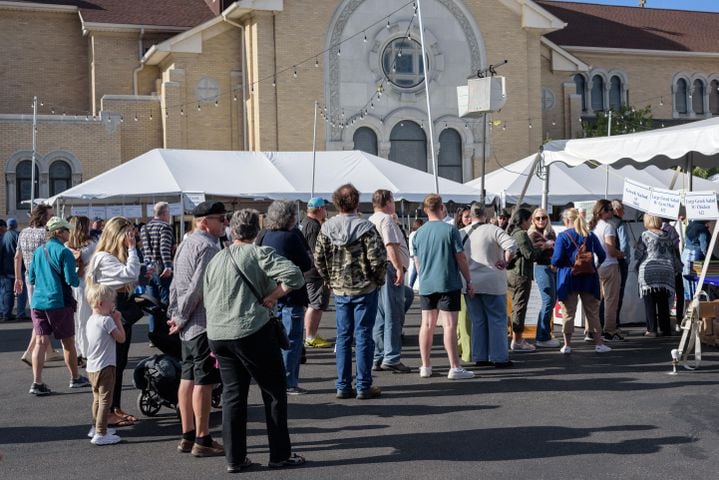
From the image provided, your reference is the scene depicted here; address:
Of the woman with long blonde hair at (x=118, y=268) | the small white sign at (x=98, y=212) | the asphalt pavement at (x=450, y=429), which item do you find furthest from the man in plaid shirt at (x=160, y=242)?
the small white sign at (x=98, y=212)

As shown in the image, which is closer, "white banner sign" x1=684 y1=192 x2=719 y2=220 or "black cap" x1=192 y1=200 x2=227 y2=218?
"black cap" x1=192 y1=200 x2=227 y2=218

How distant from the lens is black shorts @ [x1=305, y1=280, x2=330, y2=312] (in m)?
11.0

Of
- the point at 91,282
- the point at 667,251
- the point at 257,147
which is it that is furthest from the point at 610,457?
the point at 257,147

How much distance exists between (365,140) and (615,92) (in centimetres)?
1507

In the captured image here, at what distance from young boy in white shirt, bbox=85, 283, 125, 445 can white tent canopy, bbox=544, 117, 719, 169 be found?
7.30m

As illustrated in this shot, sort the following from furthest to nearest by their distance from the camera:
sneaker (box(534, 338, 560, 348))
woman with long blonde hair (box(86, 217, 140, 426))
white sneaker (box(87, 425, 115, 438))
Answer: sneaker (box(534, 338, 560, 348)), woman with long blonde hair (box(86, 217, 140, 426)), white sneaker (box(87, 425, 115, 438))

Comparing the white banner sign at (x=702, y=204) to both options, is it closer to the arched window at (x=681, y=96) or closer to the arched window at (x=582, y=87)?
the arched window at (x=582, y=87)

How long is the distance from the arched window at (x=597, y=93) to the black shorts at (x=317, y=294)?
3373 cm

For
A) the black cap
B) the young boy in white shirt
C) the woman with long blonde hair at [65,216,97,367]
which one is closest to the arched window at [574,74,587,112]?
the woman with long blonde hair at [65,216,97,367]

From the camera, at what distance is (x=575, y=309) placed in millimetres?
11258

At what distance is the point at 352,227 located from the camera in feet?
27.9

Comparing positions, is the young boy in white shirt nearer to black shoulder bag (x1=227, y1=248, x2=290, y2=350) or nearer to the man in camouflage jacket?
black shoulder bag (x1=227, y1=248, x2=290, y2=350)

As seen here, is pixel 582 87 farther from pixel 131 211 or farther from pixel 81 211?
pixel 81 211

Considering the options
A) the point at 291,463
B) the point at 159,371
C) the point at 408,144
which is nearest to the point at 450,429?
the point at 291,463
